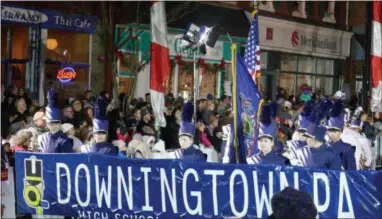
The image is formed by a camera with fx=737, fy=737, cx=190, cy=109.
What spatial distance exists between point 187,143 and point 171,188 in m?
1.30

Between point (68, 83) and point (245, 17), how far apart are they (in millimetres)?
9462

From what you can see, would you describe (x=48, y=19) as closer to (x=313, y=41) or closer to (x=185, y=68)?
(x=185, y=68)

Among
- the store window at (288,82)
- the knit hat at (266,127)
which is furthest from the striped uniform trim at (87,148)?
the store window at (288,82)

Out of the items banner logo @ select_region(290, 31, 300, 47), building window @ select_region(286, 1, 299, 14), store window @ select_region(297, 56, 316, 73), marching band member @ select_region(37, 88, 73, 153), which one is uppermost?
building window @ select_region(286, 1, 299, 14)

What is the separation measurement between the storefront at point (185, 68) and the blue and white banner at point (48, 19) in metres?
1.23

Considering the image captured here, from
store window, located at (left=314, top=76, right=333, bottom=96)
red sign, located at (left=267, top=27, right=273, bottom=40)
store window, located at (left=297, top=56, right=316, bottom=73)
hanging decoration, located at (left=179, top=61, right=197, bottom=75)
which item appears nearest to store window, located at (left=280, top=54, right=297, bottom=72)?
store window, located at (left=297, top=56, right=316, bottom=73)

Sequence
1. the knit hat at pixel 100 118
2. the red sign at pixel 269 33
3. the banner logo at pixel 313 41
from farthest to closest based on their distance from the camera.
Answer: the banner logo at pixel 313 41, the red sign at pixel 269 33, the knit hat at pixel 100 118

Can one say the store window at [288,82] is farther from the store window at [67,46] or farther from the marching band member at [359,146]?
the marching band member at [359,146]

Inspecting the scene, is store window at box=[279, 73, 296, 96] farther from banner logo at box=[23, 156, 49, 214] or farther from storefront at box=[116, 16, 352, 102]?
banner logo at box=[23, 156, 49, 214]

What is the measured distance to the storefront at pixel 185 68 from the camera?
70.6 feet

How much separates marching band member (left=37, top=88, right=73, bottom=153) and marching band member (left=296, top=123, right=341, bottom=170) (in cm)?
323

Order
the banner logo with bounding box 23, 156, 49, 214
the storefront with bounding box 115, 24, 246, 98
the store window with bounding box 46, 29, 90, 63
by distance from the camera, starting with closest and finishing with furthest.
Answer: the banner logo with bounding box 23, 156, 49, 214 < the store window with bounding box 46, 29, 90, 63 < the storefront with bounding box 115, 24, 246, 98

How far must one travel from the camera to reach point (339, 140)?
10.8 m

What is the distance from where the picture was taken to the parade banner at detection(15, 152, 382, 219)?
8.40 meters
